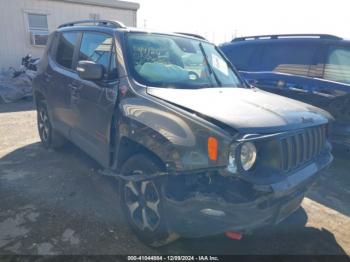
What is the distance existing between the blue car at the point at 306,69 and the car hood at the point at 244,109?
202cm

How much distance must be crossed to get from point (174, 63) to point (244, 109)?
1.17 meters

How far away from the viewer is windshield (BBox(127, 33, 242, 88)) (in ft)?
10.0

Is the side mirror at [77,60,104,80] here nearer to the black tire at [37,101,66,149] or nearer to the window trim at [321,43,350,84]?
the black tire at [37,101,66,149]

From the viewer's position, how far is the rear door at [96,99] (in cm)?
318

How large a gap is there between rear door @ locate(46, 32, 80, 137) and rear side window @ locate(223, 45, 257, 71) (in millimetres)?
3709

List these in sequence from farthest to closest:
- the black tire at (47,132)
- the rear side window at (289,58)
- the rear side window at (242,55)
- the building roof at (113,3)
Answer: the building roof at (113,3) → the rear side window at (242,55) → the rear side window at (289,58) → the black tire at (47,132)

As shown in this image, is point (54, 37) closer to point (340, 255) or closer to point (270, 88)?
point (270, 88)

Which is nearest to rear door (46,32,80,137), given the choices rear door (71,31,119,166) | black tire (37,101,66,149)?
rear door (71,31,119,166)

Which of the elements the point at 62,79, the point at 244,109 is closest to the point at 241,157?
the point at 244,109

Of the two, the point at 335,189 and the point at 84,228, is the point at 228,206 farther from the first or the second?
the point at 335,189

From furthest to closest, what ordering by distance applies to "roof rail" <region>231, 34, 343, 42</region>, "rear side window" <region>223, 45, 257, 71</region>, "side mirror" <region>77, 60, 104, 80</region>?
"rear side window" <region>223, 45, 257, 71</region> → "roof rail" <region>231, 34, 343, 42</region> → "side mirror" <region>77, 60, 104, 80</region>

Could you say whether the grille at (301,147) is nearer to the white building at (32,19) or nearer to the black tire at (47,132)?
the black tire at (47,132)

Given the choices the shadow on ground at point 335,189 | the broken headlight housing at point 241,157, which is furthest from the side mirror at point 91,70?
the shadow on ground at point 335,189

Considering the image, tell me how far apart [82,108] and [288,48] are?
427 centimetres
